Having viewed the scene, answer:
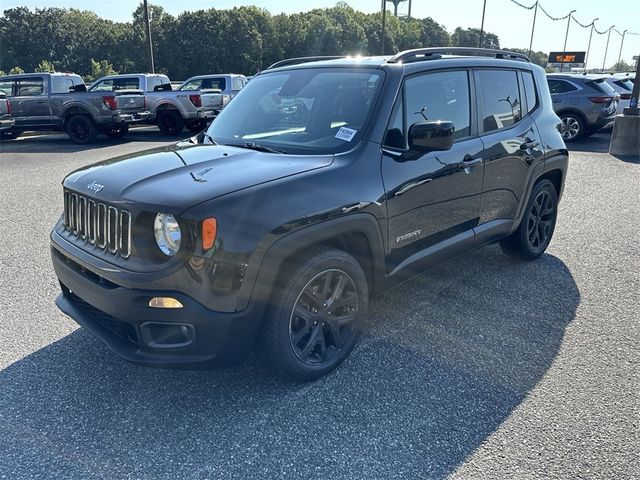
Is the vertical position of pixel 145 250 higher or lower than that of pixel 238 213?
lower

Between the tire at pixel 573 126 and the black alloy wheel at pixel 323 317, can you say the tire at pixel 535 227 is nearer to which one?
the black alloy wheel at pixel 323 317

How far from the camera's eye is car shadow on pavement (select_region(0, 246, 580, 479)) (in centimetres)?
246

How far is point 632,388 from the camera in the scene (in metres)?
3.03

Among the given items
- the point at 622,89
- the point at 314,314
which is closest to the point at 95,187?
the point at 314,314

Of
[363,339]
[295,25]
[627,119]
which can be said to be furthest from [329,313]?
[295,25]

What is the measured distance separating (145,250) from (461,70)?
8.76ft

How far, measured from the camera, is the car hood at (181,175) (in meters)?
2.57

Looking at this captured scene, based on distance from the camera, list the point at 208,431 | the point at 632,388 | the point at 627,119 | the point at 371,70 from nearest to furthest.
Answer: the point at 208,431, the point at 632,388, the point at 371,70, the point at 627,119

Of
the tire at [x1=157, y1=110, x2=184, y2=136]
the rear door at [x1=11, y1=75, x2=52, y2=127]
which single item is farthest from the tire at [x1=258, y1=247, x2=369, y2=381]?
the rear door at [x1=11, y1=75, x2=52, y2=127]

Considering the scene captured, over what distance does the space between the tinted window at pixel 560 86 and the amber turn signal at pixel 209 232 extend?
41.5ft

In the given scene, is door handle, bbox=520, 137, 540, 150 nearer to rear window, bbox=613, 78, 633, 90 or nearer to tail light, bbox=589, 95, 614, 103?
tail light, bbox=589, 95, 614, 103

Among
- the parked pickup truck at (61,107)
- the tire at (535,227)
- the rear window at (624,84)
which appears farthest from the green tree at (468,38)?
the tire at (535,227)

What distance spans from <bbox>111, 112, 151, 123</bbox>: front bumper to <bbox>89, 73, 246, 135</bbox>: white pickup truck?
0.26 meters

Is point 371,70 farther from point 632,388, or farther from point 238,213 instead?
point 632,388
